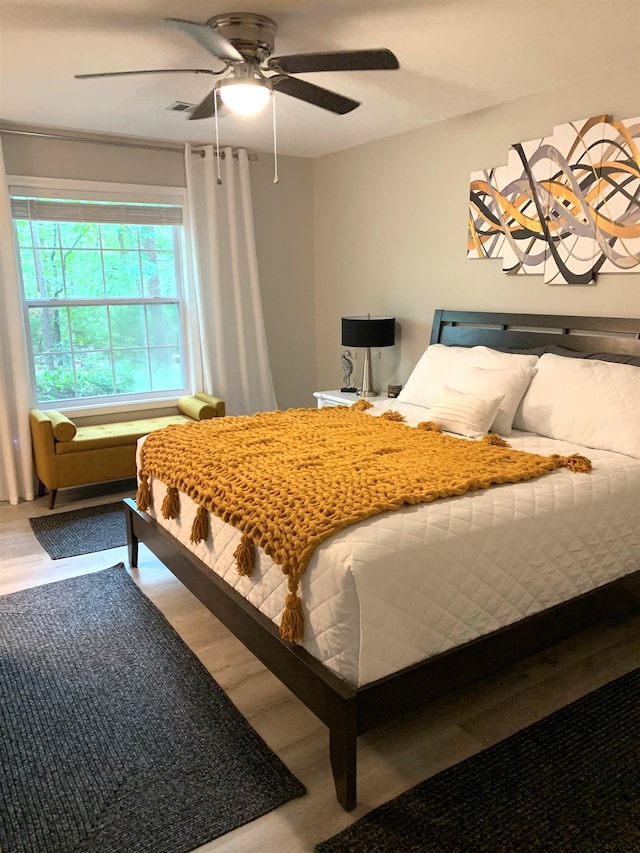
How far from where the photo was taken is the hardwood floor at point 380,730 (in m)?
1.77

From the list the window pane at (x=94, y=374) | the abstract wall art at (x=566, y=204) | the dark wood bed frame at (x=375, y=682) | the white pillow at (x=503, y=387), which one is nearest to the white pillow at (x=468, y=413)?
the white pillow at (x=503, y=387)

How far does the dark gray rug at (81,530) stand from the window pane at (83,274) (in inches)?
61.2

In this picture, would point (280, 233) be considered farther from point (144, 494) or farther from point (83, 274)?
point (144, 494)

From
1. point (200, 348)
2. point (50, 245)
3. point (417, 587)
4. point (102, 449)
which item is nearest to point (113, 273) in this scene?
point (50, 245)

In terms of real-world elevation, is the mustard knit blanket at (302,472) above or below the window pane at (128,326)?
below

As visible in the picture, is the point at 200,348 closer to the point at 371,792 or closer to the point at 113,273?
the point at 113,273

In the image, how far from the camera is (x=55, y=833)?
172cm

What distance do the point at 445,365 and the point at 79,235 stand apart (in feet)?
9.00

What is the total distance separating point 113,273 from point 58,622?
9.14 ft

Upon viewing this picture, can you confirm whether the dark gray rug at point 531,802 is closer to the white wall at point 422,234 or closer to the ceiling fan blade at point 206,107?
the white wall at point 422,234

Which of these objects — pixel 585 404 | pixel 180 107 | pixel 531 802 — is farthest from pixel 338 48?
pixel 531 802

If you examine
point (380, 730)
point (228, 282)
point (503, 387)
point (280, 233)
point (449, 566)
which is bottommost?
point (380, 730)

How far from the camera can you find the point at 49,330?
4.55 metres

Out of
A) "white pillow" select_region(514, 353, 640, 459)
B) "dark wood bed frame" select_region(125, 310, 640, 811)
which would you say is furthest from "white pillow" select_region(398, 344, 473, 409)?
"dark wood bed frame" select_region(125, 310, 640, 811)
